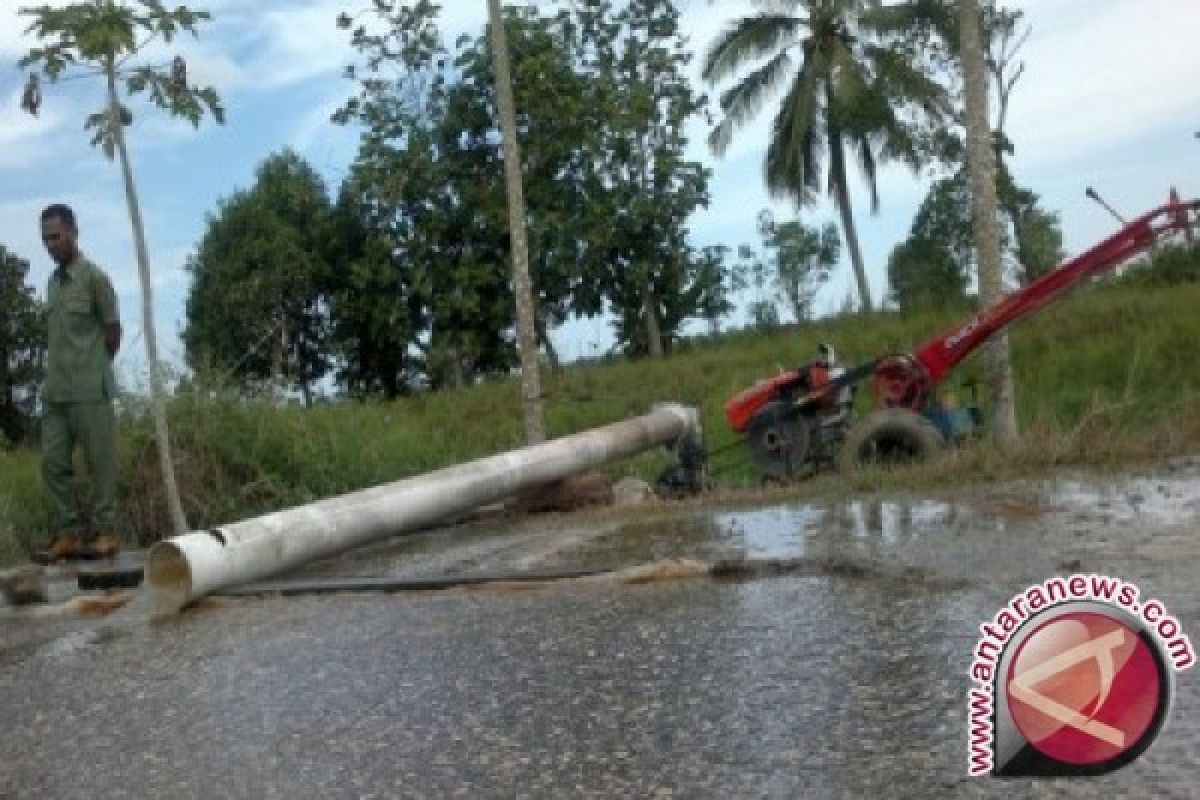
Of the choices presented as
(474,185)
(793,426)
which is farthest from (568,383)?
(793,426)

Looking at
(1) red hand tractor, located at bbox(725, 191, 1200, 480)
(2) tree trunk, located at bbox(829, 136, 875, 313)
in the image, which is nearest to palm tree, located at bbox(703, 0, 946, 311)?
(2) tree trunk, located at bbox(829, 136, 875, 313)

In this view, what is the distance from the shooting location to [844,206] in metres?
29.6

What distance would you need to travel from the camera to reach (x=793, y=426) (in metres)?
11.1

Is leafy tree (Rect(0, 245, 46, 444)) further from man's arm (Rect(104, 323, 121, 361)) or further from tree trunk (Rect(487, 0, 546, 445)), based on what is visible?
man's arm (Rect(104, 323, 121, 361))

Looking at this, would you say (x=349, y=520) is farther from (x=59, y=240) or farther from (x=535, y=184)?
(x=535, y=184)

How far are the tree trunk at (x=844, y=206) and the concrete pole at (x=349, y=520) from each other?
1866 centimetres

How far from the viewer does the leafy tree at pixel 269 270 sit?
102ft

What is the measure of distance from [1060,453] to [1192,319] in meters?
11.3

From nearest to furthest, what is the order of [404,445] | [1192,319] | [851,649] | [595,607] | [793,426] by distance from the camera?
[851,649]
[595,607]
[793,426]
[404,445]
[1192,319]

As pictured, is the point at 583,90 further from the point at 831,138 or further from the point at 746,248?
the point at 746,248

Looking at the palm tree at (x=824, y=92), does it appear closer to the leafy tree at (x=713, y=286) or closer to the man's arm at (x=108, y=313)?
the leafy tree at (x=713, y=286)

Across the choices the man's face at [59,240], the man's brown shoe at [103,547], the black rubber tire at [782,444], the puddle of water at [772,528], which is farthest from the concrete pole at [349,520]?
the man's face at [59,240]

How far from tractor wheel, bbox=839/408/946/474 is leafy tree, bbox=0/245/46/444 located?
78.6ft

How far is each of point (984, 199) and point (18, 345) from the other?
2505 cm
